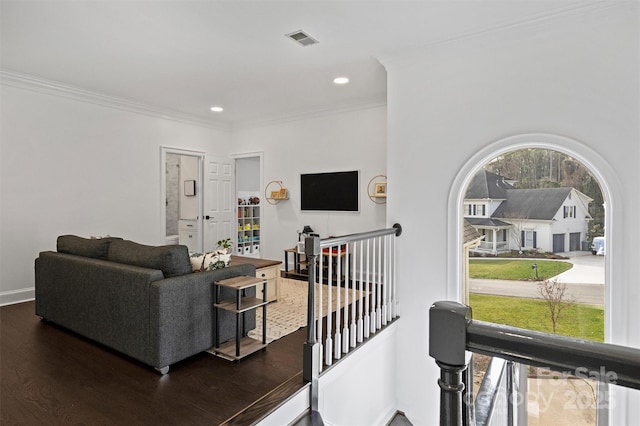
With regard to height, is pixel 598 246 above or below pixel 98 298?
above

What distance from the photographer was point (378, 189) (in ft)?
17.0

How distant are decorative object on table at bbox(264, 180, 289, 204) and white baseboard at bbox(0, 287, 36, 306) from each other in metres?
3.63

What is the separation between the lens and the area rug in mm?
3316

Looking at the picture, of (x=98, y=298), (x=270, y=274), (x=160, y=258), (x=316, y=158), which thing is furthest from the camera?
(x=316, y=158)

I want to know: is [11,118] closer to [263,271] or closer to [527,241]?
[263,271]

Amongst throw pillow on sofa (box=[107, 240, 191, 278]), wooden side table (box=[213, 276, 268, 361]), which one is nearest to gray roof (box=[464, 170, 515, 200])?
wooden side table (box=[213, 276, 268, 361])

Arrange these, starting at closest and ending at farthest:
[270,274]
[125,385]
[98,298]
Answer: [125,385] < [98,298] < [270,274]

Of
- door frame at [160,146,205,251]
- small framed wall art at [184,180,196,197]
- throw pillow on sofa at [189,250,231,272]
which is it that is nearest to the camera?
throw pillow on sofa at [189,250,231,272]

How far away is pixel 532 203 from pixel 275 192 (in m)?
4.13

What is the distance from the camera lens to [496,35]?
302 centimetres

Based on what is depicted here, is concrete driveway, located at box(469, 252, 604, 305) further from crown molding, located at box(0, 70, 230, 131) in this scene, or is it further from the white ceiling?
crown molding, located at box(0, 70, 230, 131)

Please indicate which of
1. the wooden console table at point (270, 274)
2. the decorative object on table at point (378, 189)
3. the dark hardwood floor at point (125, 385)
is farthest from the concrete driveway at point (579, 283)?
the wooden console table at point (270, 274)

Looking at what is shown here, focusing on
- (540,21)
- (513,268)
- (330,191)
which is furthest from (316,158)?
(540,21)

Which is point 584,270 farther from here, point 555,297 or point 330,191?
point 330,191
